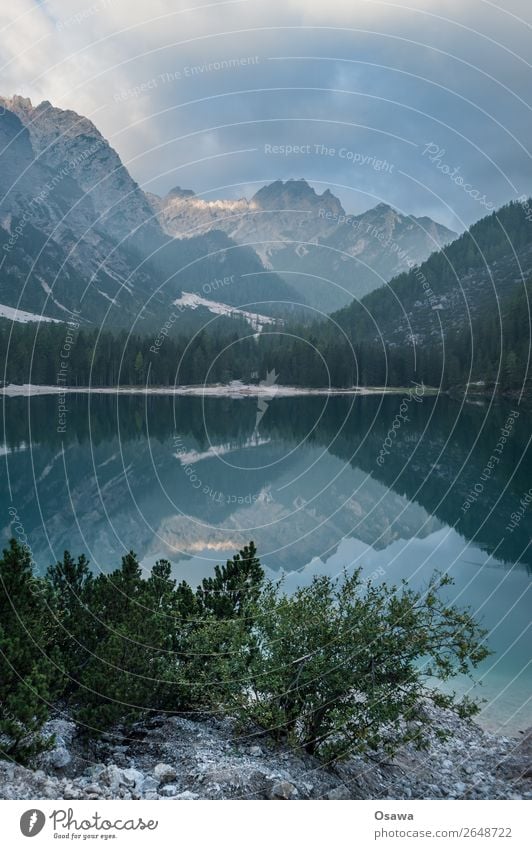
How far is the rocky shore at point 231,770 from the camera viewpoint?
24.0 ft

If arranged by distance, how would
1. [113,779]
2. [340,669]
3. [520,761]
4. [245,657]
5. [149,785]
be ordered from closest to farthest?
[113,779] < [149,785] < [340,669] < [245,657] < [520,761]

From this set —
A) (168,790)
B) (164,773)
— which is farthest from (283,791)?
(164,773)

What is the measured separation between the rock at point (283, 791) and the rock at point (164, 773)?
4.29 ft

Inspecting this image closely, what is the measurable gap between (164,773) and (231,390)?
13711 cm

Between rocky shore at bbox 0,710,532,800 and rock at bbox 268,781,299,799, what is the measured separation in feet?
0.03

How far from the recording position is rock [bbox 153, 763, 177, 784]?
7809 mm

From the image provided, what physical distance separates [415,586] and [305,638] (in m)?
11.0

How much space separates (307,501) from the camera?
1479 inches

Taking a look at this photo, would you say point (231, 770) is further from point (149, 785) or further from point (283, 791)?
point (149, 785)

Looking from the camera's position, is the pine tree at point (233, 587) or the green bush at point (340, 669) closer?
the green bush at point (340, 669)

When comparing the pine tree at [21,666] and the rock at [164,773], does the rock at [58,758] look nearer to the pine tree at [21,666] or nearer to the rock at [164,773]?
the pine tree at [21,666]

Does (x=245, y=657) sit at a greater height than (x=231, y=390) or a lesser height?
greater

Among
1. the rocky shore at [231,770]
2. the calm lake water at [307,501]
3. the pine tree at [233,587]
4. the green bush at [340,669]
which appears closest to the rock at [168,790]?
the rocky shore at [231,770]
